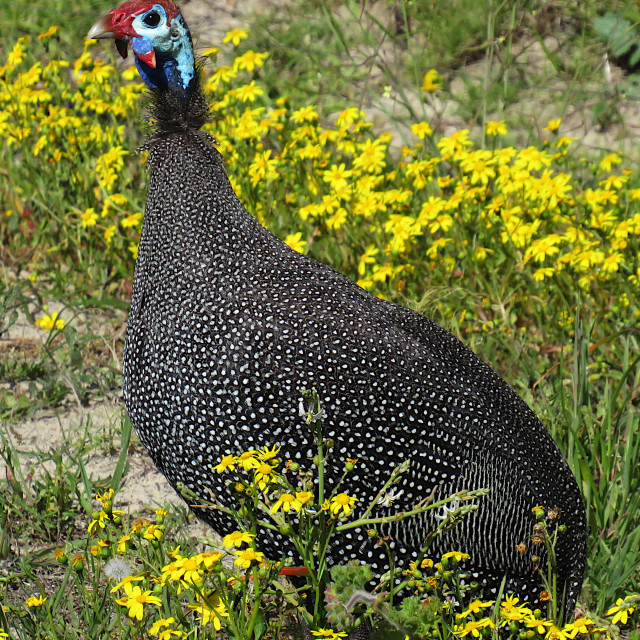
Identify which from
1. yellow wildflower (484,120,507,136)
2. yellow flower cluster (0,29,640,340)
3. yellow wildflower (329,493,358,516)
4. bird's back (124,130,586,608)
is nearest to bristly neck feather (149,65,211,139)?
bird's back (124,130,586,608)

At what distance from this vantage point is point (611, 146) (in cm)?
629

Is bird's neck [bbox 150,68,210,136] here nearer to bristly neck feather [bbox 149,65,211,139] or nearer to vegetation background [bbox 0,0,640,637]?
bristly neck feather [bbox 149,65,211,139]

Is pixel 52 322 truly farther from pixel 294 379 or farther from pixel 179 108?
pixel 294 379

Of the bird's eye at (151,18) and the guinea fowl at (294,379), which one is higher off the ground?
the bird's eye at (151,18)

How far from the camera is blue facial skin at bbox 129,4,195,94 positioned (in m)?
2.98

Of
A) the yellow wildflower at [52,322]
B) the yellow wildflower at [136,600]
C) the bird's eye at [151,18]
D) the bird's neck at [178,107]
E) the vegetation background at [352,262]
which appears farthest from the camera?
the yellow wildflower at [52,322]

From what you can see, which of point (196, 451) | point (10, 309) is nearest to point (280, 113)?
point (10, 309)

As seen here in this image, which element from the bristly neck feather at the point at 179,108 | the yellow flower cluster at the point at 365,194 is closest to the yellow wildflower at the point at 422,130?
the yellow flower cluster at the point at 365,194

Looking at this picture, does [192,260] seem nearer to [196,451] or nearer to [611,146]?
[196,451]

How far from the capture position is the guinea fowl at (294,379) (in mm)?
2664

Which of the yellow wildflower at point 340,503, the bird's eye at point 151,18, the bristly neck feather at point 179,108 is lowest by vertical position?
the yellow wildflower at point 340,503

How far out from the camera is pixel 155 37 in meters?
2.99

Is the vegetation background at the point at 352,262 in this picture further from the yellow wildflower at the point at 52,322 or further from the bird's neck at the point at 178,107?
the bird's neck at the point at 178,107

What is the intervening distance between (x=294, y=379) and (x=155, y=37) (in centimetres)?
116
